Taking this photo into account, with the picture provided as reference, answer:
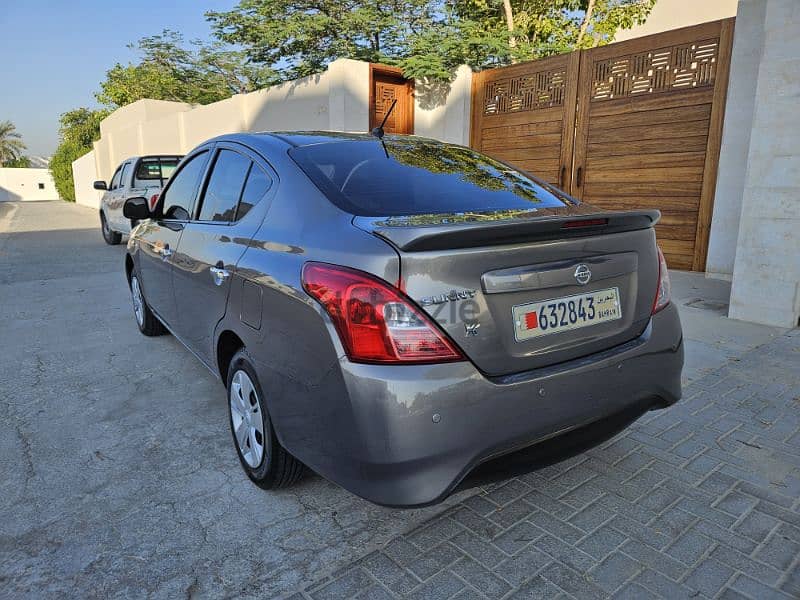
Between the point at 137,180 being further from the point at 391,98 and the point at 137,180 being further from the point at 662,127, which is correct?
the point at 662,127

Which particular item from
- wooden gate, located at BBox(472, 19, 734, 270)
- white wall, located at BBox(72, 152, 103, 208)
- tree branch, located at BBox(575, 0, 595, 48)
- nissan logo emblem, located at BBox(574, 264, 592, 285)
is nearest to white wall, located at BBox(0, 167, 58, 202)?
white wall, located at BBox(72, 152, 103, 208)

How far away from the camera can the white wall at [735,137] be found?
20.3 ft

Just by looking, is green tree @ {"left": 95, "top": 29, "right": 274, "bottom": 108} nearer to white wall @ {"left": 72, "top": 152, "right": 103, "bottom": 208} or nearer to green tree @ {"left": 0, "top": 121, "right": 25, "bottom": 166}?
white wall @ {"left": 72, "top": 152, "right": 103, "bottom": 208}

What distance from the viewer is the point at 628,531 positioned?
210cm

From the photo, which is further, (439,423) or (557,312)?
(557,312)

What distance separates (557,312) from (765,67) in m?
4.08

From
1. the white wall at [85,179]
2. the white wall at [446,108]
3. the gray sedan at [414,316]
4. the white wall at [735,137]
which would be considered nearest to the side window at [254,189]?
the gray sedan at [414,316]

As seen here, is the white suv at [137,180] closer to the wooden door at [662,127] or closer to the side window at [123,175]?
the side window at [123,175]

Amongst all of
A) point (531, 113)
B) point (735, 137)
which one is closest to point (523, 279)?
point (735, 137)

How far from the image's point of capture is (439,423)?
167 cm

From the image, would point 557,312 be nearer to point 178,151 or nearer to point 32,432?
point 32,432

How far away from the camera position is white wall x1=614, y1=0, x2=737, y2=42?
12.3m

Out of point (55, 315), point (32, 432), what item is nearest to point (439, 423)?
point (32, 432)

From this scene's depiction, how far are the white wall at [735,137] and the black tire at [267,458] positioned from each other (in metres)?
5.92
